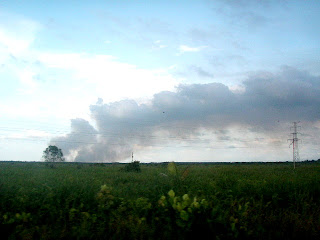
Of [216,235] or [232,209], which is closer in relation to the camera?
[216,235]

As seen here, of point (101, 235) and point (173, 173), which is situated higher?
point (173, 173)

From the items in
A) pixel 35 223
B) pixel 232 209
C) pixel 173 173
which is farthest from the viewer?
pixel 173 173

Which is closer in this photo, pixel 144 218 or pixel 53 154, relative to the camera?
pixel 144 218

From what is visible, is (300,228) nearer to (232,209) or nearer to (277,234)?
(277,234)

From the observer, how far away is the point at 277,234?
18.5 feet

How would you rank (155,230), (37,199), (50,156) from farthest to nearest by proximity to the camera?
(50,156), (37,199), (155,230)

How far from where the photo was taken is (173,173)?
10.1 metres

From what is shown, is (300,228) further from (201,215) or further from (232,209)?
(201,215)

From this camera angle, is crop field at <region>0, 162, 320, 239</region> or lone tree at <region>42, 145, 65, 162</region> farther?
lone tree at <region>42, 145, 65, 162</region>

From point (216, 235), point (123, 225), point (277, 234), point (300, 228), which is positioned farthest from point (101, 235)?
point (300, 228)

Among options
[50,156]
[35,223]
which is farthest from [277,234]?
[50,156]

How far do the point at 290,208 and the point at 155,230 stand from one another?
4.36 metres

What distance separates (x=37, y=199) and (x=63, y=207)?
3.06 feet

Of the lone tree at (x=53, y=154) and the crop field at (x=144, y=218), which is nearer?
the crop field at (x=144, y=218)
